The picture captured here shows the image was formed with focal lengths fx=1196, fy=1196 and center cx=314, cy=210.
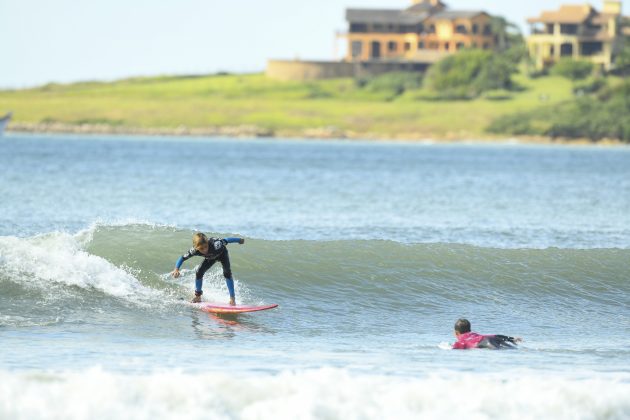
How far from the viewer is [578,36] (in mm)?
158125

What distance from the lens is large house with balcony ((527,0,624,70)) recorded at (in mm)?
157500

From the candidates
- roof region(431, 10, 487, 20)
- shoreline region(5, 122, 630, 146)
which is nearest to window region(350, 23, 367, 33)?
roof region(431, 10, 487, 20)

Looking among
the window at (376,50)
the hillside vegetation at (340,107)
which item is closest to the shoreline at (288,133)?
the hillside vegetation at (340,107)

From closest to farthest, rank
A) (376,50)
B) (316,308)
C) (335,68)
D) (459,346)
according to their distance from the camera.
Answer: (459,346), (316,308), (335,68), (376,50)

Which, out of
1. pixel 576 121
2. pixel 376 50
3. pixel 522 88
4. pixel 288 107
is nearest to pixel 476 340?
pixel 576 121

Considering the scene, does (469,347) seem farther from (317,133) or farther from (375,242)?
(317,133)

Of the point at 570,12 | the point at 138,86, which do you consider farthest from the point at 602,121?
the point at 138,86

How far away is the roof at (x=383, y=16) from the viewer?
165625 mm

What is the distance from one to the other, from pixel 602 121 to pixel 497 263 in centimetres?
11559

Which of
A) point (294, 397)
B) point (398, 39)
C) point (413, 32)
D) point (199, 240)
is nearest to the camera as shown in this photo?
point (294, 397)

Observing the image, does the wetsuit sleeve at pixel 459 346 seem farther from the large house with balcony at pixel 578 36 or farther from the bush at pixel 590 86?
the large house with balcony at pixel 578 36

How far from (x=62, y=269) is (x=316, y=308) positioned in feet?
15.7

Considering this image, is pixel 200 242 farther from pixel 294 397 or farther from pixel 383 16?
pixel 383 16

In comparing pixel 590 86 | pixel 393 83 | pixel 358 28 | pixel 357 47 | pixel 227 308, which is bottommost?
pixel 227 308
